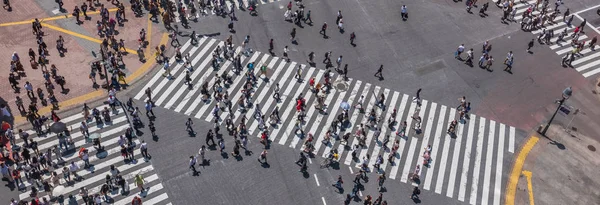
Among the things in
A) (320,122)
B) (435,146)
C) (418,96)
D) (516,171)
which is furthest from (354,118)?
(516,171)

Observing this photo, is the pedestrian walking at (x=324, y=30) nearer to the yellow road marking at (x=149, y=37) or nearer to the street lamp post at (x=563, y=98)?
the yellow road marking at (x=149, y=37)

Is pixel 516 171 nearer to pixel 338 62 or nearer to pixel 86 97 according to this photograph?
pixel 338 62

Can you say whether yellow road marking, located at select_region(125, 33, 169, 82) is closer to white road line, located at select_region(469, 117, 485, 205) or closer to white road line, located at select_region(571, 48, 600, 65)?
white road line, located at select_region(469, 117, 485, 205)

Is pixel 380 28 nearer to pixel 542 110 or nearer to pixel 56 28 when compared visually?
pixel 542 110

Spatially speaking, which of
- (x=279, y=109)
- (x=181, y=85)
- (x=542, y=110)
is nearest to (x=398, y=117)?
(x=279, y=109)

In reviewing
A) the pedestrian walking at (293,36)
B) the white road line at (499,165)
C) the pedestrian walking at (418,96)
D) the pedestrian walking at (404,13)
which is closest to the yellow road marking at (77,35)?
the pedestrian walking at (293,36)
